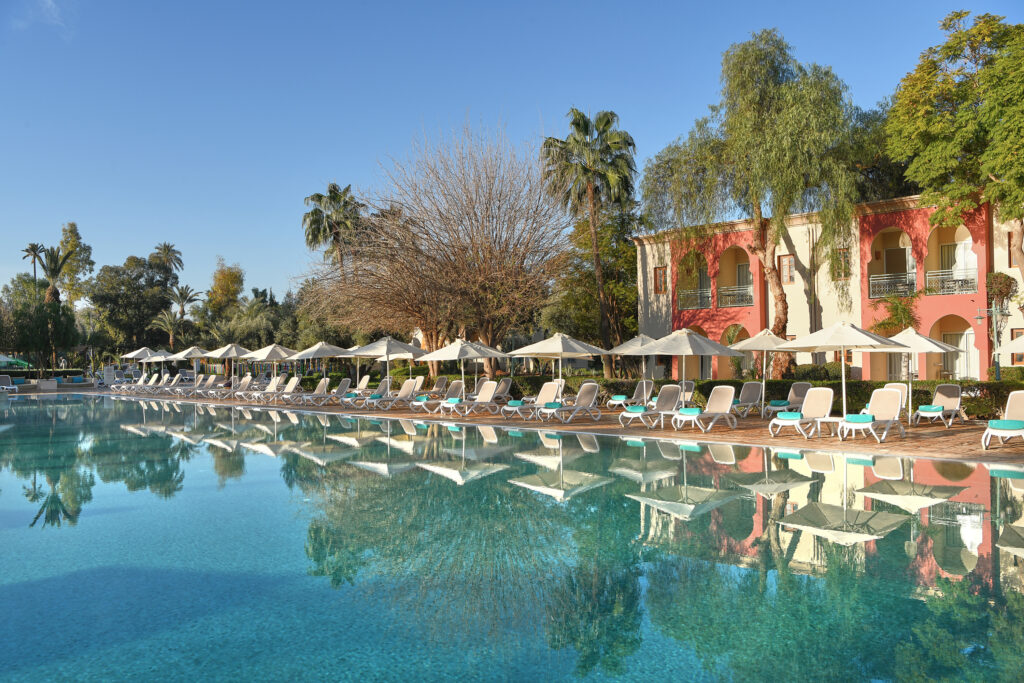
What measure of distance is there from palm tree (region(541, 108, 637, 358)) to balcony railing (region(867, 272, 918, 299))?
960cm

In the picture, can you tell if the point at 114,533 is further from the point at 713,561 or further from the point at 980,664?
the point at 980,664

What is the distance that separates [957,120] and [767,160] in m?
5.61

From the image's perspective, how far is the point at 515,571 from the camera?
6.12m

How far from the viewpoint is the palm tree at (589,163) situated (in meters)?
25.8

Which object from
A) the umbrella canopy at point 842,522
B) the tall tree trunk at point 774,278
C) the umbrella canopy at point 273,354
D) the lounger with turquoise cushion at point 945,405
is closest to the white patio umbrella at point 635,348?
the lounger with turquoise cushion at point 945,405

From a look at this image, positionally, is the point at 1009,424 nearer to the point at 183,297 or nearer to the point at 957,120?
the point at 957,120

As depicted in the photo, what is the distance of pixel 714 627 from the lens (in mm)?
4750

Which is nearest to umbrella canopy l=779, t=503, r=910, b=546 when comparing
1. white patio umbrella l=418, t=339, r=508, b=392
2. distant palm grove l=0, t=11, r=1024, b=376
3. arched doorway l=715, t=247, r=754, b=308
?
white patio umbrella l=418, t=339, r=508, b=392

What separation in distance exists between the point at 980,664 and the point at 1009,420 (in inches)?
380

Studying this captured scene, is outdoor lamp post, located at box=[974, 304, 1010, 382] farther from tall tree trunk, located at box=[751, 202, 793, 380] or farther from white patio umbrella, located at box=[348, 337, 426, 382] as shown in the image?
white patio umbrella, located at box=[348, 337, 426, 382]

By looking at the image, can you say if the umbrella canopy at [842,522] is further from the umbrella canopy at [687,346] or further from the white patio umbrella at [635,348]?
the white patio umbrella at [635,348]

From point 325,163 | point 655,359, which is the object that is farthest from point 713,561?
point 325,163

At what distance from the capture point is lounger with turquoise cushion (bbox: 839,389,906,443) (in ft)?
41.8

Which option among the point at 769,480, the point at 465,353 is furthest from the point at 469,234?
the point at 769,480
